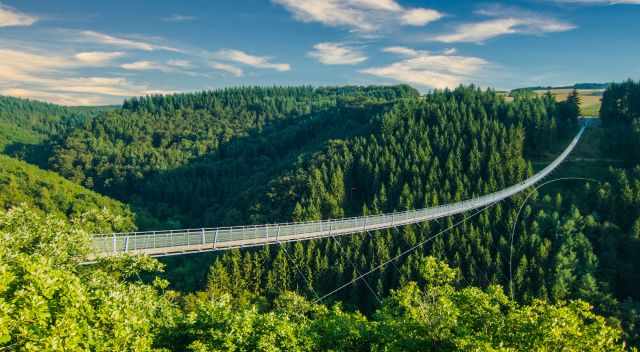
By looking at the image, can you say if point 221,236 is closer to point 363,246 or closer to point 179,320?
point 179,320

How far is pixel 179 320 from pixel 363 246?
60289 millimetres

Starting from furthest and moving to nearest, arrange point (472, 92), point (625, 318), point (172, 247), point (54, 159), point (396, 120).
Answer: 1. point (54, 159)
2. point (472, 92)
3. point (396, 120)
4. point (625, 318)
5. point (172, 247)

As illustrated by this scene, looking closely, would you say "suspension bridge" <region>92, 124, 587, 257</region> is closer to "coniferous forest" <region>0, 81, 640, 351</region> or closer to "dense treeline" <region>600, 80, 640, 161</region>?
"coniferous forest" <region>0, 81, 640, 351</region>

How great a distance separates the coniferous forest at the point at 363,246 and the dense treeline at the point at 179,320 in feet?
0.27

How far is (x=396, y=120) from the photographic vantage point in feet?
402

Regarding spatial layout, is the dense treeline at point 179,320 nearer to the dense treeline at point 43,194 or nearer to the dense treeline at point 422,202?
the dense treeline at point 422,202

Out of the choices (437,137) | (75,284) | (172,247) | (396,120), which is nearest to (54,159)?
(396,120)

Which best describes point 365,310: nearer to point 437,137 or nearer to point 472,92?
point 437,137

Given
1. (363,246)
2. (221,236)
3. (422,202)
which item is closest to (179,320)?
(221,236)

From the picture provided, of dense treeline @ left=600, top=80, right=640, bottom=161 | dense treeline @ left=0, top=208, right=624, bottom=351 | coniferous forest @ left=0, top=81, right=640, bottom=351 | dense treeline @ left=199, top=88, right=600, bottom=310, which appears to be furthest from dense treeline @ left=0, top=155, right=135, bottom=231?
dense treeline @ left=600, top=80, right=640, bottom=161

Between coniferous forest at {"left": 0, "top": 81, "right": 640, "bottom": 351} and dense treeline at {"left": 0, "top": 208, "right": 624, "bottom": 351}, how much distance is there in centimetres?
8

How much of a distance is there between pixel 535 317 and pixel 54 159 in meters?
186

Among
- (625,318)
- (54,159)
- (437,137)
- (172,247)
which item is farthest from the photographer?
(54,159)

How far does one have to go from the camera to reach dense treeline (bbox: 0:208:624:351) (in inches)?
452
